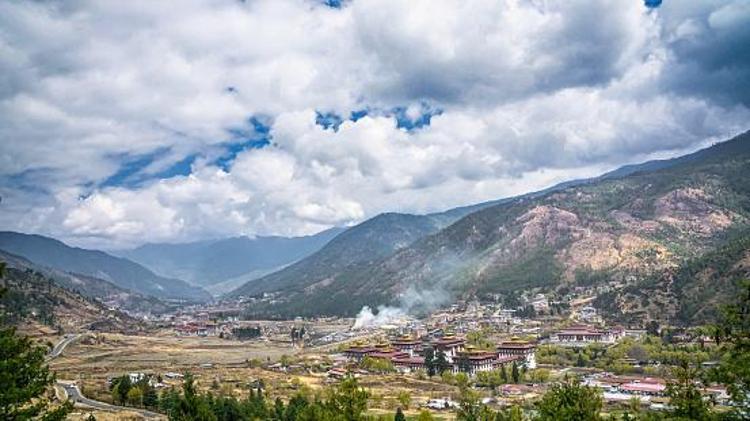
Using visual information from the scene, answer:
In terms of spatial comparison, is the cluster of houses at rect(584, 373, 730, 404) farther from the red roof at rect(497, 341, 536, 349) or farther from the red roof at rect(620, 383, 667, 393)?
the red roof at rect(497, 341, 536, 349)

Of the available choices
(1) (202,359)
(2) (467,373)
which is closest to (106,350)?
(1) (202,359)

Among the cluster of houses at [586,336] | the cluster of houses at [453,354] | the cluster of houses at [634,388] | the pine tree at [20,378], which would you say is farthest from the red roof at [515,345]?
the pine tree at [20,378]

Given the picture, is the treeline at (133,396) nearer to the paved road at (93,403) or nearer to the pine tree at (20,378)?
the paved road at (93,403)

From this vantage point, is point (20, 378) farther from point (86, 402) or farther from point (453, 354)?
point (453, 354)

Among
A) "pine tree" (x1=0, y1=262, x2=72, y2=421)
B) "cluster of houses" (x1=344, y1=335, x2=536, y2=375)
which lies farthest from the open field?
"pine tree" (x1=0, y1=262, x2=72, y2=421)

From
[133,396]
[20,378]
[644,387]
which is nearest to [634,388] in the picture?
[644,387]

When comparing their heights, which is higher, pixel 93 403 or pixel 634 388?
pixel 93 403
